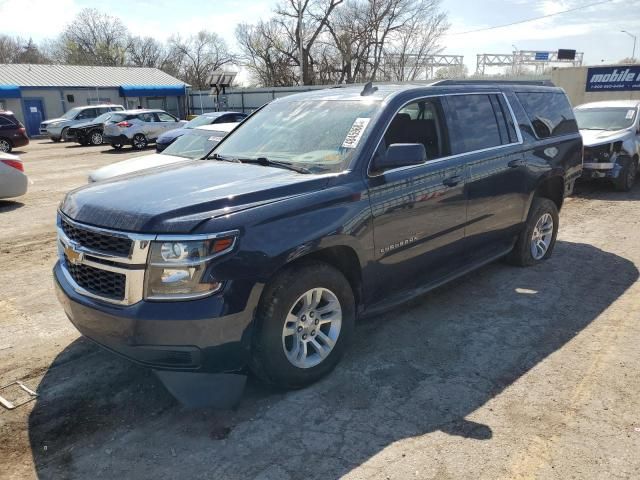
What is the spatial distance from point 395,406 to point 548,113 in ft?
13.8

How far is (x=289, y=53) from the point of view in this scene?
51094mm

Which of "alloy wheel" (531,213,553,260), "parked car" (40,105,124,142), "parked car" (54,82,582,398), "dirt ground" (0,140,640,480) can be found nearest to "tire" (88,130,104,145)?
"parked car" (40,105,124,142)

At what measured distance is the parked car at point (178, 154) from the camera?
8.73m

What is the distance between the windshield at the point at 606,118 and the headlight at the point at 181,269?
11065mm

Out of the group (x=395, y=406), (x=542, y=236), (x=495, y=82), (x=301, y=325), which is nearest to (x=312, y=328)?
(x=301, y=325)

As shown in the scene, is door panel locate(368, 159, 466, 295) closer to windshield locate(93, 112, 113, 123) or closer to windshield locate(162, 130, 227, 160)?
windshield locate(162, 130, 227, 160)

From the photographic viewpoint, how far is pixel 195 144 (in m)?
9.50

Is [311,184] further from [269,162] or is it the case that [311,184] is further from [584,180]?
[584,180]

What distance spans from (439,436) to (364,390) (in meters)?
0.62

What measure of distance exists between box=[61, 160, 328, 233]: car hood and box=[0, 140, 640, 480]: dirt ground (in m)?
1.23

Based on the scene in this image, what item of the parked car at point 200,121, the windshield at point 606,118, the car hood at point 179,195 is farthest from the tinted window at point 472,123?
the parked car at point 200,121

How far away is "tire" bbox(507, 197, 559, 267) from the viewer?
5684 millimetres

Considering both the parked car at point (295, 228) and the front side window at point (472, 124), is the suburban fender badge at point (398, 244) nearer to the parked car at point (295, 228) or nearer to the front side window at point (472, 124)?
the parked car at point (295, 228)

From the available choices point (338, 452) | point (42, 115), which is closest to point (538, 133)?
point (338, 452)
